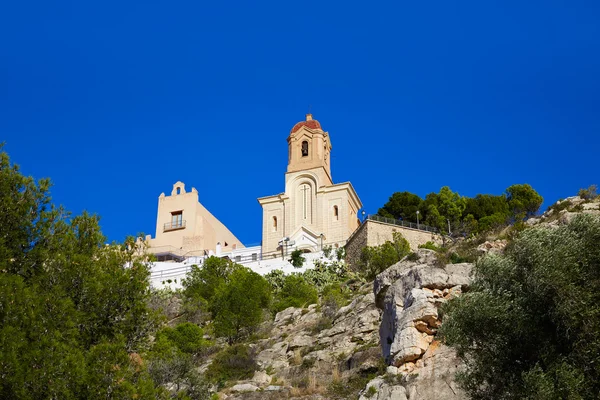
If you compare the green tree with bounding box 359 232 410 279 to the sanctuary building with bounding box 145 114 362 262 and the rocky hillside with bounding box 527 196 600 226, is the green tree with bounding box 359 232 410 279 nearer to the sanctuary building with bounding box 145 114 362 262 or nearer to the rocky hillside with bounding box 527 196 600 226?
the sanctuary building with bounding box 145 114 362 262

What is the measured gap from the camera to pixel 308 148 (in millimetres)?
60125

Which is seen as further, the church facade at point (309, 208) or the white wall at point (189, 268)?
the church facade at point (309, 208)

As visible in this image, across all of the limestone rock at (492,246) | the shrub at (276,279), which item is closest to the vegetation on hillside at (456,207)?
the shrub at (276,279)

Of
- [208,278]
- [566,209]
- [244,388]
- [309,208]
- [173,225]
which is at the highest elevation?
[173,225]

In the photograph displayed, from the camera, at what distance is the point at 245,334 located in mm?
32656

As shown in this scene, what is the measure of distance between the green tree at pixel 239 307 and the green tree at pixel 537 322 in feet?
58.2

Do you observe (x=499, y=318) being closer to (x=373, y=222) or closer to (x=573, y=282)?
(x=573, y=282)

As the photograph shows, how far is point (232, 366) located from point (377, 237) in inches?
943

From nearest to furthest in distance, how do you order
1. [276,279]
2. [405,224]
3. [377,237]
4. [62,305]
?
[62,305] → [276,279] → [377,237] → [405,224]

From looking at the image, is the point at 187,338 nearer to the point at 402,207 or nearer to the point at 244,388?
the point at 244,388

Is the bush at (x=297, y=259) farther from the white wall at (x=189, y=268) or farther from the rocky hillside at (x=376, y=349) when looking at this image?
the rocky hillside at (x=376, y=349)

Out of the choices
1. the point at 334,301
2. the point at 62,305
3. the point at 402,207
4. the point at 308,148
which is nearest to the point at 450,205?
the point at 402,207

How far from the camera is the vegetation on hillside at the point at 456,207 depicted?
52.0m

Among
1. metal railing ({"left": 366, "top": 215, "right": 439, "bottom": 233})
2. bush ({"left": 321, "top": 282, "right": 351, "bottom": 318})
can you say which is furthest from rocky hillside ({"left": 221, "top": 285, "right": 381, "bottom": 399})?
metal railing ({"left": 366, "top": 215, "right": 439, "bottom": 233})
